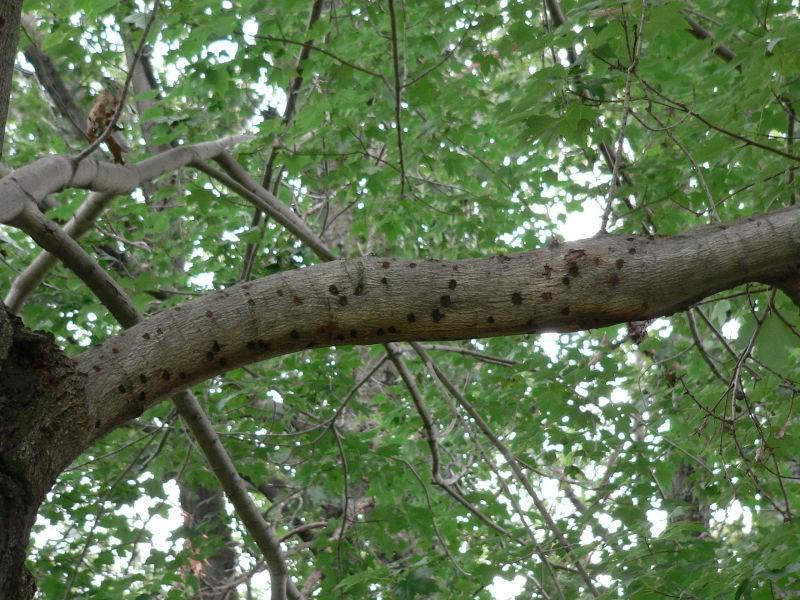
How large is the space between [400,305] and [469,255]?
323 centimetres

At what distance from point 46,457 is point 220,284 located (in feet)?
10.8

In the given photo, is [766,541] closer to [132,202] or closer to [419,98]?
[419,98]

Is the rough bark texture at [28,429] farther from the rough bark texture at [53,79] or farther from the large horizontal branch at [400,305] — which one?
the rough bark texture at [53,79]

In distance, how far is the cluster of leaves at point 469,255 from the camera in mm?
3051

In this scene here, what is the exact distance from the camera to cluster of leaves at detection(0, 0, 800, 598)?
3.05 m

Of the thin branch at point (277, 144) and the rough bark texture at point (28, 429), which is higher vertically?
the thin branch at point (277, 144)

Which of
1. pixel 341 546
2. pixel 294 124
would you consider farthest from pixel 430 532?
pixel 294 124

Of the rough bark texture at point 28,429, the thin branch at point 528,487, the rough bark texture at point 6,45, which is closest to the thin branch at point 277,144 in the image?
the thin branch at point 528,487

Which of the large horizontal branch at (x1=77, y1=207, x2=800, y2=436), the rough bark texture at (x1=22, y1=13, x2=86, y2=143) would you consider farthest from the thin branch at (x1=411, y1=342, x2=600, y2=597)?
the rough bark texture at (x1=22, y1=13, x2=86, y2=143)

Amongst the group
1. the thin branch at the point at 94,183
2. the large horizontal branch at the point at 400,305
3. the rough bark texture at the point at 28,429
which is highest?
the thin branch at the point at 94,183

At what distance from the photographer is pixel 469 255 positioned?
17.1ft

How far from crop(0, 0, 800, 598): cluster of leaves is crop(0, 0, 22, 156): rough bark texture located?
120 centimetres

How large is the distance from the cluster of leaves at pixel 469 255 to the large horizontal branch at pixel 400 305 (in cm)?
66

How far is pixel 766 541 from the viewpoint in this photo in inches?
110
